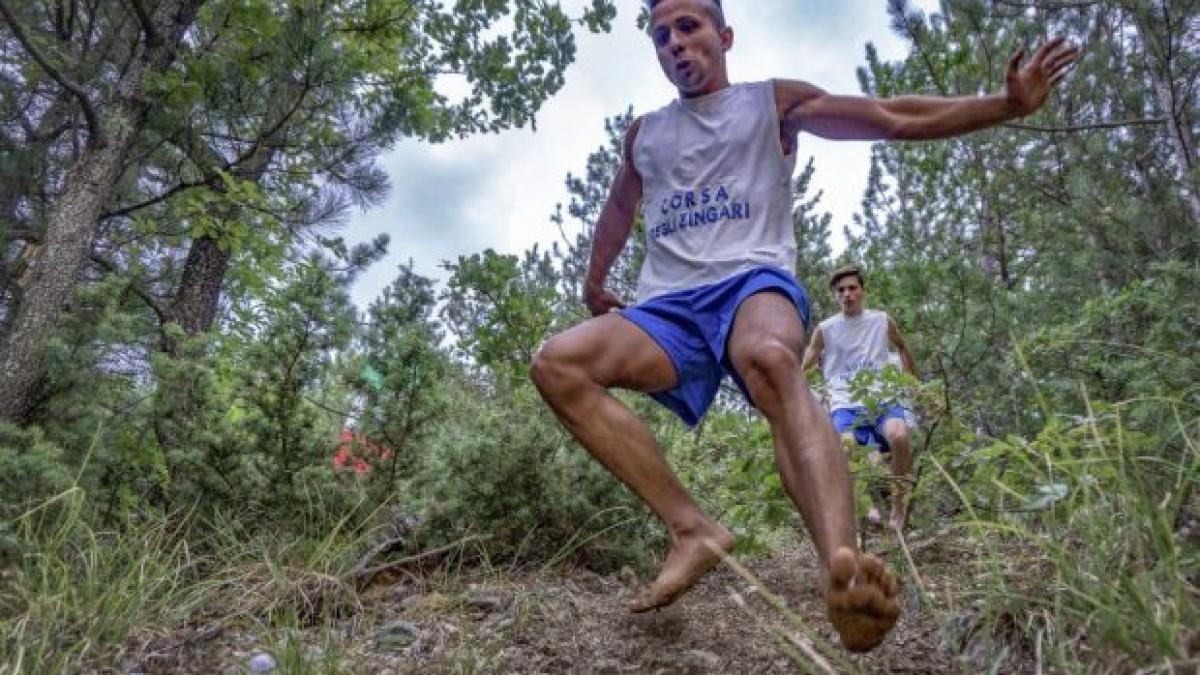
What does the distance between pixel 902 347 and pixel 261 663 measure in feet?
12.0

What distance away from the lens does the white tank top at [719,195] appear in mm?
2145

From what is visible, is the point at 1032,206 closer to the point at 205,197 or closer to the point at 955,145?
the point at 955,145

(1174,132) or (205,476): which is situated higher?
(1174,132)

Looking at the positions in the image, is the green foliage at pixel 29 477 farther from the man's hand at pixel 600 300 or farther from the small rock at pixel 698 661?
the small rock at pixel 698 661

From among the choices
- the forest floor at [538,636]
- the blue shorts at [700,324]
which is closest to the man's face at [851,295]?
the forest floor at [538,636]

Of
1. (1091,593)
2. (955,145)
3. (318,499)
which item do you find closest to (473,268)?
(318,499)

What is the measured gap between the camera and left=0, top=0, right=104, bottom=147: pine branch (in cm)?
266

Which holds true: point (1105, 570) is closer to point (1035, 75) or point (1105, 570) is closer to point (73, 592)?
point (1035, 75)

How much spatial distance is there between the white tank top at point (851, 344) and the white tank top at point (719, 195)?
241 centimetres

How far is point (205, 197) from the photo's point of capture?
14.6 feet

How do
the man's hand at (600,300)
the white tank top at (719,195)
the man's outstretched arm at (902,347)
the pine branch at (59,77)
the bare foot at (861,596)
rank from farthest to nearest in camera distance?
the man's outstretched arm at (902,347), the pine branch at (59,77), the man's hand at (600,300), the white tank top at (719,195), the bare foot at (861,596)

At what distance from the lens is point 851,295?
4.78 meters

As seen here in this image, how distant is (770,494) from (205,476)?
1964mm

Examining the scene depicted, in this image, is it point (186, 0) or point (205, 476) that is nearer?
point (205, 476)
